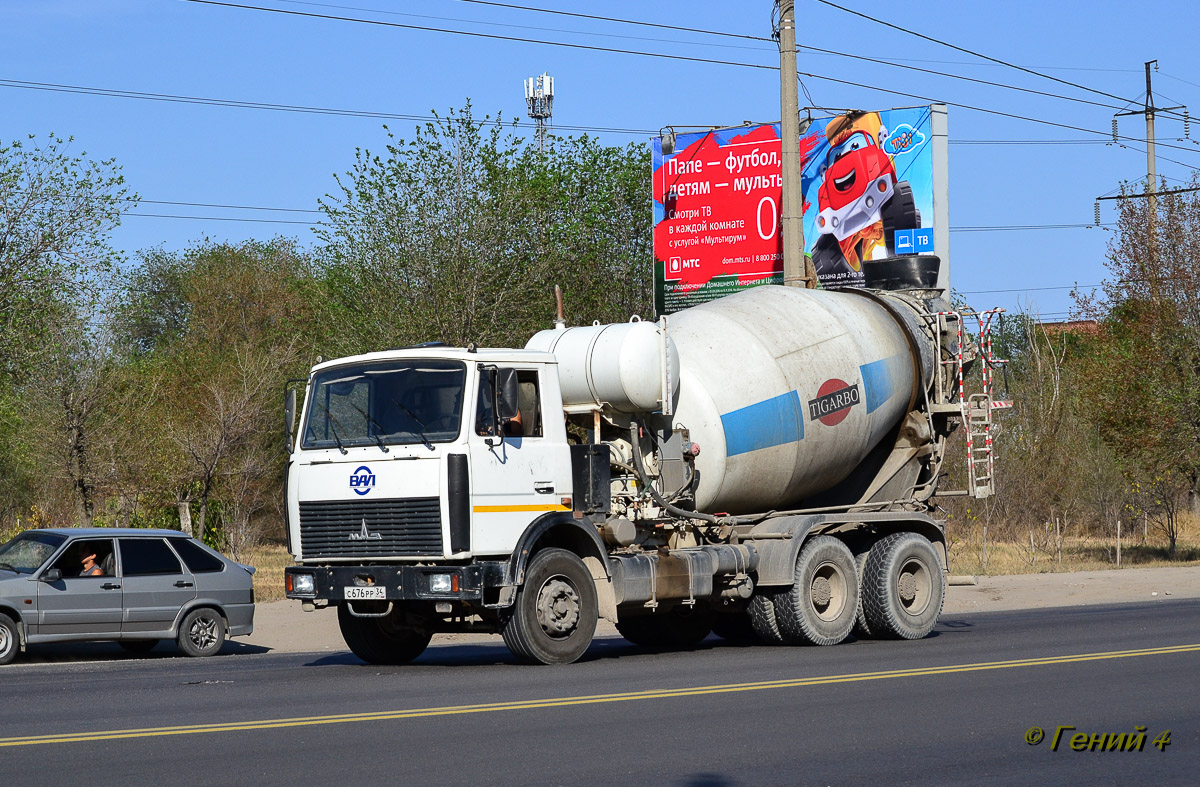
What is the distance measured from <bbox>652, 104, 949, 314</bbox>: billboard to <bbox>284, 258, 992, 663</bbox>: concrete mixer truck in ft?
39.0

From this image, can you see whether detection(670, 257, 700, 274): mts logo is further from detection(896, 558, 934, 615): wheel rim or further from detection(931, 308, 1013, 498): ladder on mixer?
detection(896, 558, 934, 615): wheel rim

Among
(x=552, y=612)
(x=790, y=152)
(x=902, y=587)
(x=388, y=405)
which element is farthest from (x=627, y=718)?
(x=790, y=152)

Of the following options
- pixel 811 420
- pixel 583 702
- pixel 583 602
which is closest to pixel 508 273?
pixel 811 420

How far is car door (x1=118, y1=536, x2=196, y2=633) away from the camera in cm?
1564

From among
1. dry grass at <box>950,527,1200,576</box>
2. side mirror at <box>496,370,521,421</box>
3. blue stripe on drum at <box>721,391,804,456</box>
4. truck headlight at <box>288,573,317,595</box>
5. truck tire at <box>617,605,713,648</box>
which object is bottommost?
dry grass at <box>950,527,1200,576</box>

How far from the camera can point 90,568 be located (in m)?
15.6

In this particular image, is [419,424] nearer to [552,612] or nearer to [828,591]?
[552,612]

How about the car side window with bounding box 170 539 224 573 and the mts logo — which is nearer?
the car side window with bounding box 170 539 224 573

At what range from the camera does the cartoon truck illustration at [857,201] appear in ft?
97.9

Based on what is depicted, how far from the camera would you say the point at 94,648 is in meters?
17.5

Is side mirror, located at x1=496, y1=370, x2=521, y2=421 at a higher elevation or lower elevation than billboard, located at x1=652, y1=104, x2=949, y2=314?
lower

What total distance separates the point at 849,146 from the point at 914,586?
16506 millimetres

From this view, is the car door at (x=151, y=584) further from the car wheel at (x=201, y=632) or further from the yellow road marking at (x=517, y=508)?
the yellow road marking at (x=517, y=508)

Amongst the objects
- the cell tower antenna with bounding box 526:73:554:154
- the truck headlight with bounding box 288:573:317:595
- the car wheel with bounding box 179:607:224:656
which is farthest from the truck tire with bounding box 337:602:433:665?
the cell tower antenna with bounding box 526:73:554:154
